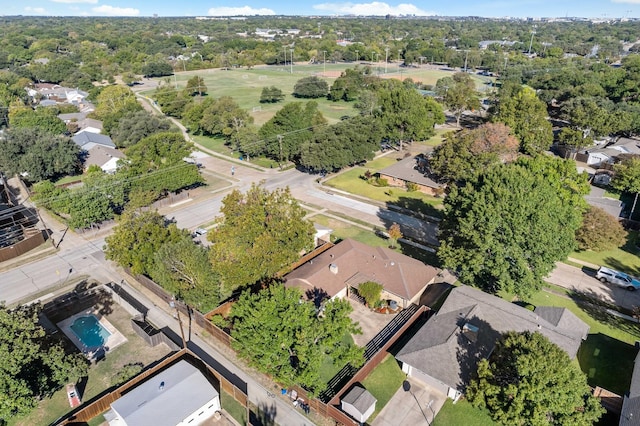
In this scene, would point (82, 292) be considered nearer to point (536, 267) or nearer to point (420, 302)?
point (420, 302)

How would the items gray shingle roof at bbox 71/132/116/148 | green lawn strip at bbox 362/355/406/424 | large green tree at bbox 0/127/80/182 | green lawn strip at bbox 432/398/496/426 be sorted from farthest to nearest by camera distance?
1. gray shingle roof at bbox 71/132/116/148
2. large green tree at bbox 0/127/80/182
3. green lawn strip at bbox 362/355/406/424
4. green lawn strip at bbox 432/398/496/426

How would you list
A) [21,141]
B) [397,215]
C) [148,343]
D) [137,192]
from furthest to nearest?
[21,141] < [397,215] < [137,192] < [148,343]

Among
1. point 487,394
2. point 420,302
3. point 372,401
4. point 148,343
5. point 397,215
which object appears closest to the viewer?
point 487,394

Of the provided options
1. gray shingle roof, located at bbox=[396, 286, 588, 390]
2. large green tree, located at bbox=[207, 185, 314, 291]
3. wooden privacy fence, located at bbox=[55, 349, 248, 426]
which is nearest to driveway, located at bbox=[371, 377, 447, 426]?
gray shingle roof, located at bbox=[396, 286, 588, 390]

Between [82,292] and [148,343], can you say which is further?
[82,292]

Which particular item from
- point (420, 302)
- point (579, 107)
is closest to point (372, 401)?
point (420, 302)

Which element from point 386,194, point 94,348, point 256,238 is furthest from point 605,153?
point 94,348

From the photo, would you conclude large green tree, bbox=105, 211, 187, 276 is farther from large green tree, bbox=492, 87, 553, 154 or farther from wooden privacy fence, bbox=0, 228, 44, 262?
large green tree, bbox=492, 87, 553, 154
